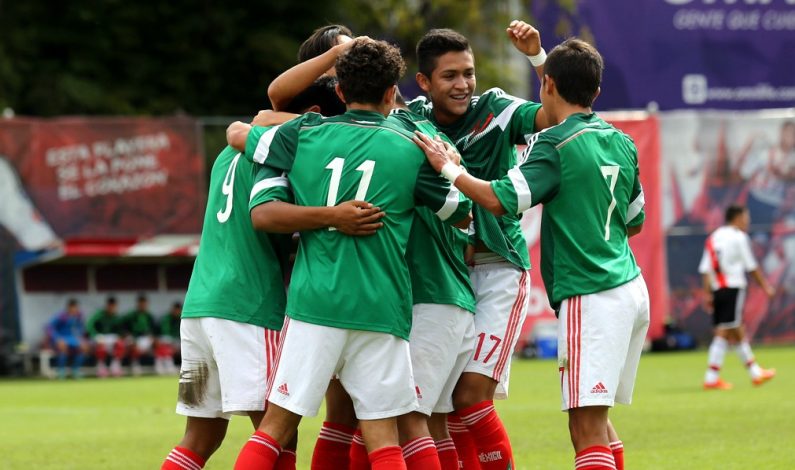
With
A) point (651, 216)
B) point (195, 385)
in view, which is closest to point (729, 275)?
point (651, 216)

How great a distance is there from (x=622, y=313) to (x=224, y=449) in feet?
18.1

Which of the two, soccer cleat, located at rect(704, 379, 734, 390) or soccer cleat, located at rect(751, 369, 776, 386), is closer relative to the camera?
soccer cleat, located at rect(704, 379, 734, 390)

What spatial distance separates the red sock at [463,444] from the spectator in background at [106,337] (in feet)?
55.2

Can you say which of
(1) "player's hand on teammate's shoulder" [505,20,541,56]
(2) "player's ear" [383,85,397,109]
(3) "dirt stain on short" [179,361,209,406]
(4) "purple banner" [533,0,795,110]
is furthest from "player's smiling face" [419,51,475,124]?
(4) "purple banner" [533,0,795,110]

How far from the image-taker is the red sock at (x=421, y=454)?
6480 millimetres

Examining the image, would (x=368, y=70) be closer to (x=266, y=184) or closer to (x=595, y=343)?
(x=266, y=184)

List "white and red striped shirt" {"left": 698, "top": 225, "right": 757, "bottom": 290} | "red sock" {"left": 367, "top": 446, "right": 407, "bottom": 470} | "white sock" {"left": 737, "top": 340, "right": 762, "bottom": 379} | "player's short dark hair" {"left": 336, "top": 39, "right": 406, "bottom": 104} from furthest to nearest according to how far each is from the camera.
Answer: "white and red striped shirt" {"left": 698, "top": 225, "right": 757, "bottom": 290} < "white sock" {"left": 737, "top": 340, "right": 762, "bottom": 379} < "player's short dark hair" {"left": 336, "top": 39, "right": 406, "bottom": 104} < "red sock" {"left": 367, "top": 446, "right": 407, "bottom": 470}

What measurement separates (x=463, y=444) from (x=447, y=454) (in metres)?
0.36

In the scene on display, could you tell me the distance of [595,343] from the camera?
6.47 meters

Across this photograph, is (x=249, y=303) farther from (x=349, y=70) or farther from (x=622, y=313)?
(x=622, y=313)

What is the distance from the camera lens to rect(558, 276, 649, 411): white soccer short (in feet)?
21.2

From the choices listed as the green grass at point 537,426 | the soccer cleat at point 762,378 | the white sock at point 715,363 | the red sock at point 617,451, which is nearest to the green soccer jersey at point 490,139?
the red sock at point 617,451

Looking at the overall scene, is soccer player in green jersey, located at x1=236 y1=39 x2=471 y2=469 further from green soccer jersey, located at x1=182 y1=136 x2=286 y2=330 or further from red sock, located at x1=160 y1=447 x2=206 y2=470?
red sock, located at x1=160 y1=447 x2=206 y2=470

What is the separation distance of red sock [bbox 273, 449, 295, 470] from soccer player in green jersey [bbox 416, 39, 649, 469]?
4.45ft
